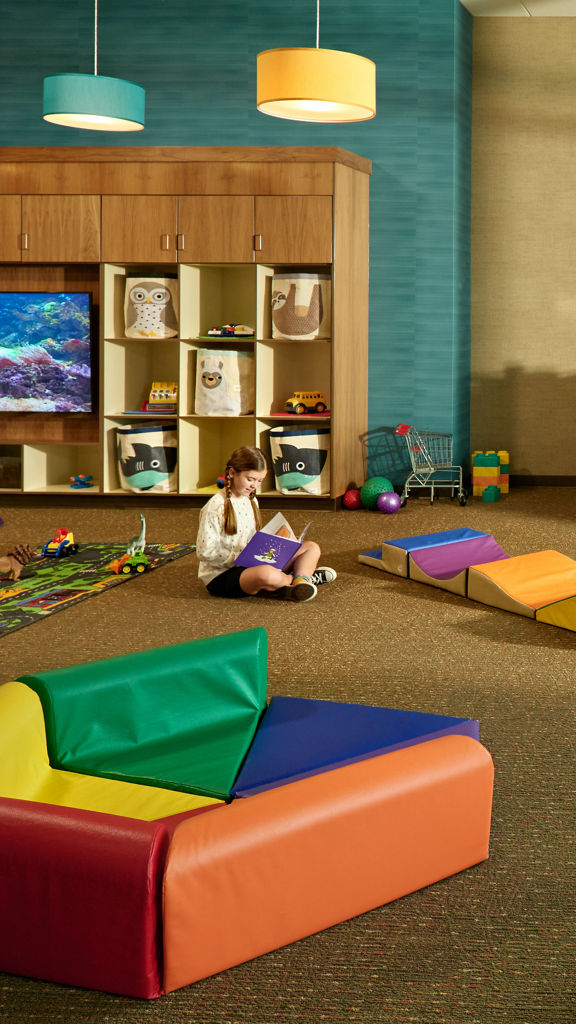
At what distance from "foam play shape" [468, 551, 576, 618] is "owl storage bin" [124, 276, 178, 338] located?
3803 mm

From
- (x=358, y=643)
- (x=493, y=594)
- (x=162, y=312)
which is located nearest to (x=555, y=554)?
(x=493, y=594)

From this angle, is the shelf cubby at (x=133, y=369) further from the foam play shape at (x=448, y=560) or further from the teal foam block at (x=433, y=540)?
the foam play shape at (x=448, y=560)

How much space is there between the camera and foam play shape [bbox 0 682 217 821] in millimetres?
2252

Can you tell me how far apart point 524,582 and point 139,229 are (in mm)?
4445

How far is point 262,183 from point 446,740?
6.13m

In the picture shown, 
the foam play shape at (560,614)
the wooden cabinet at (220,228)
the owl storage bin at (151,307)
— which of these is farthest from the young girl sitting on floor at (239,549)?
the wooden cabinet at (220,228)

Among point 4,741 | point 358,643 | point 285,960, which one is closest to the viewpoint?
point 285,960

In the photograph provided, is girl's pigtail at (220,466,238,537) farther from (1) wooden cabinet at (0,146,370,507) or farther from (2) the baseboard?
(2) the baseboard

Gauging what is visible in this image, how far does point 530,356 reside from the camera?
368 inches

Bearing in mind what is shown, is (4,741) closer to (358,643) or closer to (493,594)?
(358,643)

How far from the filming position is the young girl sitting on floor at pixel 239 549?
4.89 m

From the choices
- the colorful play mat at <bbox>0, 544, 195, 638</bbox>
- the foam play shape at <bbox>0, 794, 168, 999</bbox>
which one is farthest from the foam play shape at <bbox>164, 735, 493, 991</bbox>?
the colorful play mat at <bbox>0, 544, 195, 638</bbox>

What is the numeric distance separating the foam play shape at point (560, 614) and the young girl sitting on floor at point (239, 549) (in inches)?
43.9

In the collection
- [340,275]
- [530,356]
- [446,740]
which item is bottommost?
[446,740]
